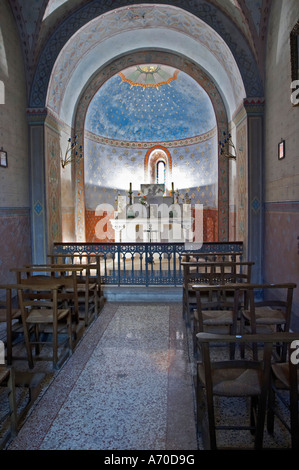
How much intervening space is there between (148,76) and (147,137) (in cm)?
222

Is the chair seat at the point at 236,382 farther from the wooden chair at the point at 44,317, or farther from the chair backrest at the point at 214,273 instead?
the chair backrest at the point at 214,273

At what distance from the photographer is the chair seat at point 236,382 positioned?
2.79 meters

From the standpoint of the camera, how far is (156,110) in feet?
45.7

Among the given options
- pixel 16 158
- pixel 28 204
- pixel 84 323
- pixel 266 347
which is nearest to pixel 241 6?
pixel 16 158

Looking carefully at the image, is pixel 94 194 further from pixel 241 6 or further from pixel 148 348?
pixel 148 348

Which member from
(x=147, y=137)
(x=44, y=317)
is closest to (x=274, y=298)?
(x=44, y=317)

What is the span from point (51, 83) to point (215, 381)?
8001 mm

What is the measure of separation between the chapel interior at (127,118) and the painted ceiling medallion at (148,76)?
4 cm

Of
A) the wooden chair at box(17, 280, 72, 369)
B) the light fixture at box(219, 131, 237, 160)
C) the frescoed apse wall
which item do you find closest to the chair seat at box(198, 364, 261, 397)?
the wooden chair at box(17, 280, 72, 369)

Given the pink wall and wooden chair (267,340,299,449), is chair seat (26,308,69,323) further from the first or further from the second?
the pink wall

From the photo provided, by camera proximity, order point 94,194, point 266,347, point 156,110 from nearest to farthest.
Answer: point 266,347 < point 94,194 < point 156,110

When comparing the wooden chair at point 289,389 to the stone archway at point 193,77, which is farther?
the stone archway at point 193,77

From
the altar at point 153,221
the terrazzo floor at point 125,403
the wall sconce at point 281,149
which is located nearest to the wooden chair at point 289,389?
the terrazzo floor at point 125,403

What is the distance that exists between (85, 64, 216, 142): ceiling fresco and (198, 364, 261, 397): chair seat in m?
10.3
